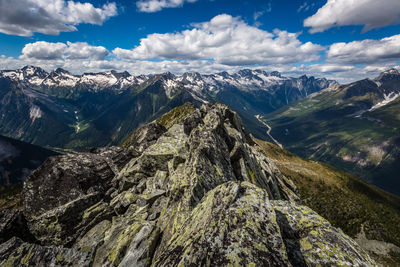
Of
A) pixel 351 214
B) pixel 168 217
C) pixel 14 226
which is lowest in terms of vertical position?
pixel 351 214

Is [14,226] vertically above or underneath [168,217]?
underneath

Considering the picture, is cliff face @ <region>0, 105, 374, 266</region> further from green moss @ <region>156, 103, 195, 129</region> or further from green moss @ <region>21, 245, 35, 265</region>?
green moss @ <region>156, 103, 195, 129</region>

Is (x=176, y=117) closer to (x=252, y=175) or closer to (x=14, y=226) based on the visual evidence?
(x=252, y=175)

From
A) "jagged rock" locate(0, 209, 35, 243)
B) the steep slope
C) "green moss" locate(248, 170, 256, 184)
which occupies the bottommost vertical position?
the steep slope

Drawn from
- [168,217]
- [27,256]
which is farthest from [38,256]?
[168,217]

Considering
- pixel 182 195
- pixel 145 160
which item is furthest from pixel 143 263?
pixel 145 160

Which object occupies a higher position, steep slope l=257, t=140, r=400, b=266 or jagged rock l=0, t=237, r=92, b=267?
jagged rock l=0, t=237, r=92, b=267

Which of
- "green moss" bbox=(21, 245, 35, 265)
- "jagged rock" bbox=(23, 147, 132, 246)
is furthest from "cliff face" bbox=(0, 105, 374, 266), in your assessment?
"jagged rock" bbox=(23, 147, 132, 246)

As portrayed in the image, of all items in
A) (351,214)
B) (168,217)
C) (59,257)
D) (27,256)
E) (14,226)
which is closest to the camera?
(27,256)

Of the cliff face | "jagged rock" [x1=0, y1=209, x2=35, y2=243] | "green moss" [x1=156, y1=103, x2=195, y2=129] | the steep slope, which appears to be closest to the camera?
the cliff face

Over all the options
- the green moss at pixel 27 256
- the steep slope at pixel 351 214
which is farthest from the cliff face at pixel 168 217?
the steep slope at pixel 351 214
